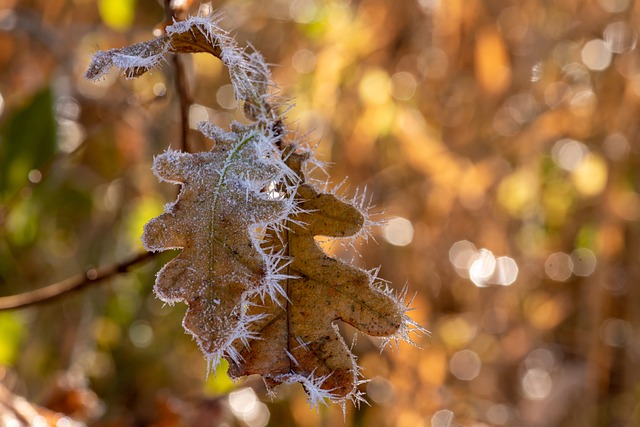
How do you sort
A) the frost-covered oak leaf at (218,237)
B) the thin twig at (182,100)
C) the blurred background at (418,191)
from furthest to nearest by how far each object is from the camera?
the blurred background at (418,191), the thin twig at (182,100), the frost-covered oak leaf at (218,237)

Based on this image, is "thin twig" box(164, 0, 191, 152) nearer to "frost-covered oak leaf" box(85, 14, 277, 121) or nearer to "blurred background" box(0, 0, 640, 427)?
"frost-covered oak leaf" box(85, 14, 277, 121)

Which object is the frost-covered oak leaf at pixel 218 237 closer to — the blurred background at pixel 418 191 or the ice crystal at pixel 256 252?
the ice crystal at pixel 256 252

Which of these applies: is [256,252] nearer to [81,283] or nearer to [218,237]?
[218,237]

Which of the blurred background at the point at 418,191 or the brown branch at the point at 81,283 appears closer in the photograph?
the brown branch at the point at 81,283

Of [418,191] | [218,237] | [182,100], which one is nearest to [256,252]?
[218,237]

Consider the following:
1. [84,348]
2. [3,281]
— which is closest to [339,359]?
[84,348]

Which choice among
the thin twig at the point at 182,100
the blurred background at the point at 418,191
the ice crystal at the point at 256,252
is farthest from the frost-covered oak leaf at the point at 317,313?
the blurred background at the point at 418,191

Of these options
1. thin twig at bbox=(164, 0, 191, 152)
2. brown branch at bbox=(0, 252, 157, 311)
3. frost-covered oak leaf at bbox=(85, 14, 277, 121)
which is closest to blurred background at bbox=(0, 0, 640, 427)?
brown branch at bbox=(0, 252, 157, 311)
